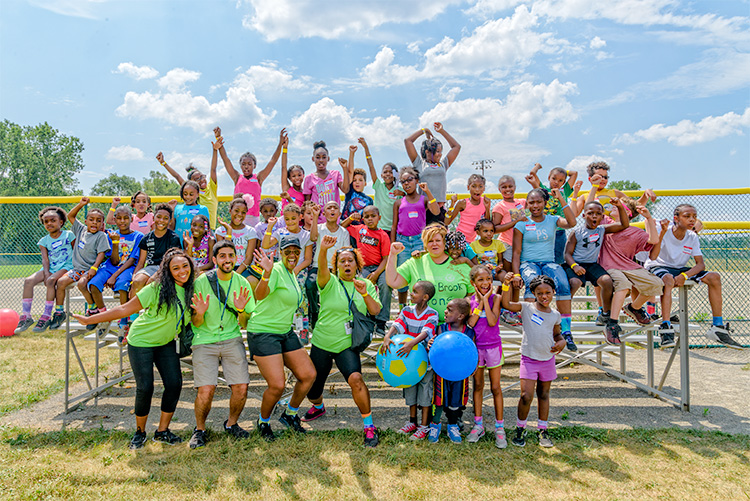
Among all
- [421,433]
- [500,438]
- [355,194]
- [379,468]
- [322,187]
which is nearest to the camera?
[379,468]

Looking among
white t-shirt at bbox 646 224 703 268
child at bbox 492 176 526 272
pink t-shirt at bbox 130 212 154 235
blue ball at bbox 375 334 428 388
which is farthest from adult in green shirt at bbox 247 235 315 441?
white t-shirt at bbox 646 224 703 268

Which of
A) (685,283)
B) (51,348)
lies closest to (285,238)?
(685,283)

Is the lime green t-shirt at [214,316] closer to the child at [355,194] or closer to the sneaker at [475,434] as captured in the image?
the child at [355,194]

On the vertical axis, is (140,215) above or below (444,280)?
above

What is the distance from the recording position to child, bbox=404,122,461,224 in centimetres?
604

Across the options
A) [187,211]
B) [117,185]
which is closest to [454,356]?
[187,211]

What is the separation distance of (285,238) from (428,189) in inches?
82.2

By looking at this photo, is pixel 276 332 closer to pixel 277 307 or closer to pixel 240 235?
pixel 277 307

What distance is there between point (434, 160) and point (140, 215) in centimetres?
469

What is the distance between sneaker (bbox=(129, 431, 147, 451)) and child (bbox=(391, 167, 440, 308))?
3.35 metres

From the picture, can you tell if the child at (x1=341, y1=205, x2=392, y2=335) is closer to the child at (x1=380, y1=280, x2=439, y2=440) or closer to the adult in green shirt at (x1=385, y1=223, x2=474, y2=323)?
the adult in green shirt at (x1=385, y1=223, x2=474, y2=323)

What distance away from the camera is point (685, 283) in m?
5.31

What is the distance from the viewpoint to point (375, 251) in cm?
545

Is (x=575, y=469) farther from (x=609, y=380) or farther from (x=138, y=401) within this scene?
(x=138, y=401)
